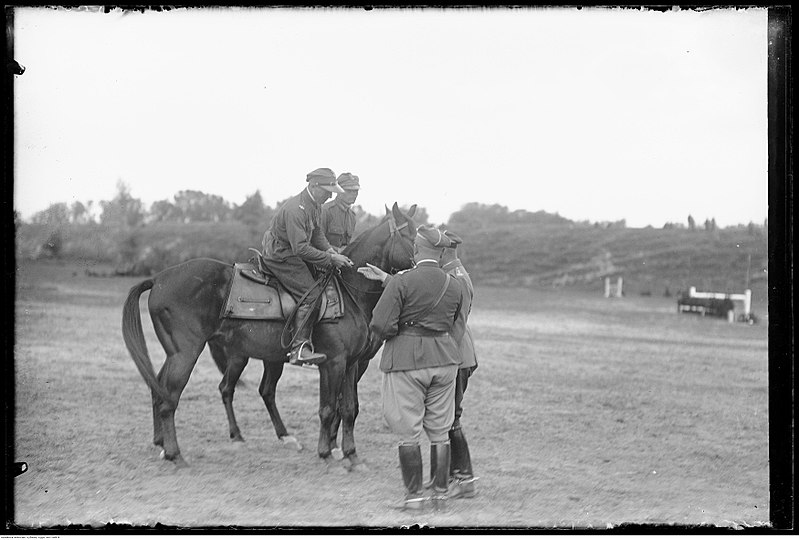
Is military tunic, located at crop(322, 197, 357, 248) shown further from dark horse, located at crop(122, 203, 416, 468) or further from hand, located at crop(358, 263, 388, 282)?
hand, located at crop(358, 263, 388, 282)

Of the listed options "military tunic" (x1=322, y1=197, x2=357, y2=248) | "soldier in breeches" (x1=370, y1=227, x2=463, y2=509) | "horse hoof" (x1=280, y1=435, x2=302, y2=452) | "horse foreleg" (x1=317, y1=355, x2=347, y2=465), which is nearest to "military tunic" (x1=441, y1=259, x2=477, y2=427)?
"soldier in breeches" (x1=370, y1=227, x2=463, y2=509)

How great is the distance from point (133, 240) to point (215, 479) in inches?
144

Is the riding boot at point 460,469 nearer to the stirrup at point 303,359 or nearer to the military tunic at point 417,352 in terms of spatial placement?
the military tunic at point 417,352

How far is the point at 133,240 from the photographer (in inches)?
371

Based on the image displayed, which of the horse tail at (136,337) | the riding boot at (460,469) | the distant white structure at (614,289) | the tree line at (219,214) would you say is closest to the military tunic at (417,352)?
the riding boot at (460,469)

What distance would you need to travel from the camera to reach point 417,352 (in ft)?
20.2

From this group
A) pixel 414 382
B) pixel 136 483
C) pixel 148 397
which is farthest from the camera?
pixel 148 397

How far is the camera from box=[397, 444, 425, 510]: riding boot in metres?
6.22

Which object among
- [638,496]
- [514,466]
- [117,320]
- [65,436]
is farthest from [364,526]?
[117,320]

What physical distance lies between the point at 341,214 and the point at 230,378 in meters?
2.04

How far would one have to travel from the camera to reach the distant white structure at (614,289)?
11.0 m

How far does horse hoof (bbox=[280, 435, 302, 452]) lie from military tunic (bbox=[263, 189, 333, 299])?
1.53m

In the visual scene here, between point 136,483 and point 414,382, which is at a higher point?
point 414,382

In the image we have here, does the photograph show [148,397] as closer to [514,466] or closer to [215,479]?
[215,479]
